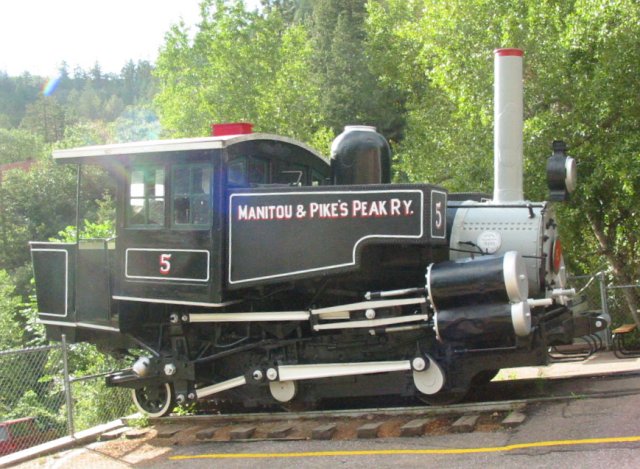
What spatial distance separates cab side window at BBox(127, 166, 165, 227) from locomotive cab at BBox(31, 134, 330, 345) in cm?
1

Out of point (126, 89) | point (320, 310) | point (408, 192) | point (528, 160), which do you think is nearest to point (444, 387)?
point (320, 310)

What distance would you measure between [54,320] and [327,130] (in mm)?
22914

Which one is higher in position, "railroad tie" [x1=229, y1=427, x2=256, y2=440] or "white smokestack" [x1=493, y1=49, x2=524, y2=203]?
"white smokestack" [x1=493, y1=49, x2=524, y2=203]

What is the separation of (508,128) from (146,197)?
3952mm

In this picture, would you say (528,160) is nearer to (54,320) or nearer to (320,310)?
(320,310)

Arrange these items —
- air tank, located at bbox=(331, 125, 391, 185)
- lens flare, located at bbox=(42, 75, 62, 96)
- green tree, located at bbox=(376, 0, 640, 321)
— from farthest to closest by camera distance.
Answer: lens flare, located at bbox=(42, 75, 62, 96)
green tree, located at bbox=(376, 0, 640, 321)
air tank, located at bbox=(331, 125, 391, 185)

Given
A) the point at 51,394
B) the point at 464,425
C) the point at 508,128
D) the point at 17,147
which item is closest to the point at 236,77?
the point at 51,394

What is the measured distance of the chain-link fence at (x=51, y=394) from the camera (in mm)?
8977

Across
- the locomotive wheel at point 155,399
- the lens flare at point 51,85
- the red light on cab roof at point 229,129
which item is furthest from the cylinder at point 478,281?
the lens flare at point 51,85

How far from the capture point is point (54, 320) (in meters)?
9.55

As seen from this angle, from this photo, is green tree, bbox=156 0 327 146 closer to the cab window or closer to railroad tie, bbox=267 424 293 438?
the cab window

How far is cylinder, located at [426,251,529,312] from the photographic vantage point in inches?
272

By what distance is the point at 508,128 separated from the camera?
8438 millimetres

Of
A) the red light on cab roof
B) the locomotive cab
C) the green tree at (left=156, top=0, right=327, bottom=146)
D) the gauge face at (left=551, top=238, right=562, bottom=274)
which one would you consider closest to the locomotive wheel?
the locomotive cab
